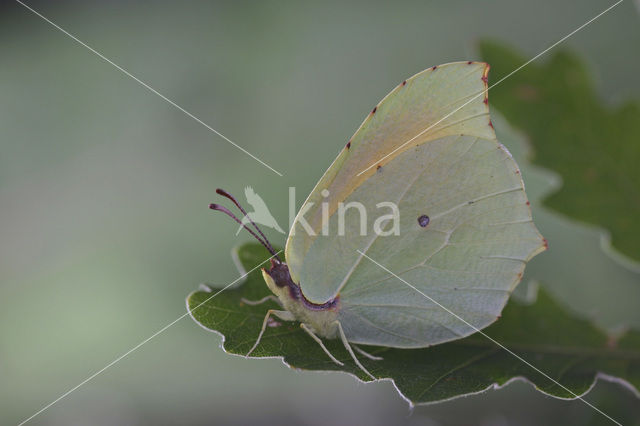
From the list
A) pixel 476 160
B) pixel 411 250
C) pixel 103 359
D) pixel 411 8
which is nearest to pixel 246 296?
pixel 411 250

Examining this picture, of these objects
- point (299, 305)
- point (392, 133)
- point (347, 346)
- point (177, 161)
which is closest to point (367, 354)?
point (347, 346)

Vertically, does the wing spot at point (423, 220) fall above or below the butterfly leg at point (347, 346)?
above

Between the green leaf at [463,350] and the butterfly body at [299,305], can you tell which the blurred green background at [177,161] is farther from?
the butterfly body at [299,305]

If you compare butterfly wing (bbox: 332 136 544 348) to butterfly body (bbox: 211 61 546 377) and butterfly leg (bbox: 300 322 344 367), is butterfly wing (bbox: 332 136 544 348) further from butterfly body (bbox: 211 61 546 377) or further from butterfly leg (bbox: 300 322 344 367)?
butterfly leg (bbox: 300 322 344 367)

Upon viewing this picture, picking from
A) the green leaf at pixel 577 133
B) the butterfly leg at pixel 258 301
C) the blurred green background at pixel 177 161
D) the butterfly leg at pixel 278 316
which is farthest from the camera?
the blurred green background at pixel 177 161

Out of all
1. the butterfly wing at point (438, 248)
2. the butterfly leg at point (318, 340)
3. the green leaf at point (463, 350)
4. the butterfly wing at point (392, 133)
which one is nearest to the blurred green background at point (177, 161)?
the green leaf at point (463, 350)

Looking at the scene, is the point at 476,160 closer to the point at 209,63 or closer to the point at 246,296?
the point at 246,296
